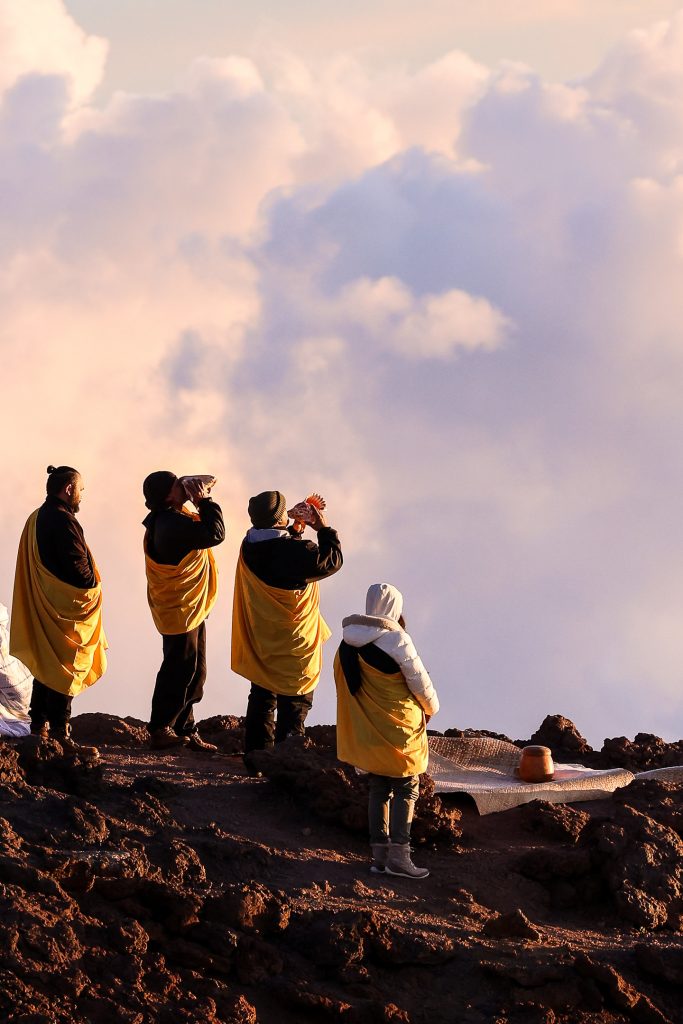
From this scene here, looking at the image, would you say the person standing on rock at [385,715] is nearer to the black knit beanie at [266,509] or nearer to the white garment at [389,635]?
the white garment at [389,635]

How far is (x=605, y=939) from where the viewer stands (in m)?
10.9

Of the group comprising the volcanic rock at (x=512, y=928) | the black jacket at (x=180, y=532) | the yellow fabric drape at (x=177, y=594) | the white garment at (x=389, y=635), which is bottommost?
the volcanic rock at (x=512, y=928)

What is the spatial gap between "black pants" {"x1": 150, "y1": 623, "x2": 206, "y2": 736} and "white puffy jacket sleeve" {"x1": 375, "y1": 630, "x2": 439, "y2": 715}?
347cm

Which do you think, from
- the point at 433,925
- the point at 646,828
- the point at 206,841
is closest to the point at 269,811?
the point at 206,841

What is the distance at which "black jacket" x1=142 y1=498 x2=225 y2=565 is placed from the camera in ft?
43.8

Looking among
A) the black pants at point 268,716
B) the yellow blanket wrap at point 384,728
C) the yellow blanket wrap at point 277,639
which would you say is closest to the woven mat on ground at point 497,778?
the black pants at point 268,716

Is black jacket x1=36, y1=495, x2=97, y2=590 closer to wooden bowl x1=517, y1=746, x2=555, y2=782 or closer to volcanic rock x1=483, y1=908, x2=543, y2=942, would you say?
wooden bowl x1=517, y1=746, x2=555, y2=782

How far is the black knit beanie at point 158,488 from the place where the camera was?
13680mm

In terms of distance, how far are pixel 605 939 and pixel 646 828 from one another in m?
1.25

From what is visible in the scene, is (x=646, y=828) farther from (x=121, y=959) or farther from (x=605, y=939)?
(x=121, y=959)

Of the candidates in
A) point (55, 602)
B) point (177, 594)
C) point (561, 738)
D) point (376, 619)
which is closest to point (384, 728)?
point (376, 619)

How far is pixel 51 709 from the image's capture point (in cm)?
1336

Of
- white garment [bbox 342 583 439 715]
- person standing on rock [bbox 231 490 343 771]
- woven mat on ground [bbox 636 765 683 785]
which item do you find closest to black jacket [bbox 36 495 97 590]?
person standing on rock [bbox 231 490 343 771]

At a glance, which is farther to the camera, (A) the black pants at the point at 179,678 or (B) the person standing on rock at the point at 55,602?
(A) the black pants at the point at 179,678
